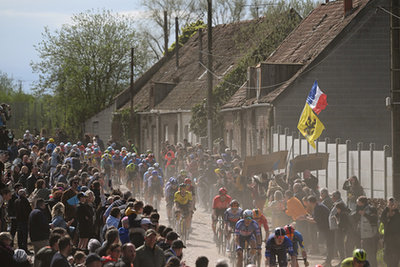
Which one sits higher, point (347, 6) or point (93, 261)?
point (347, 6)

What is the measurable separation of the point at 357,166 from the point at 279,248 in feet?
29.8

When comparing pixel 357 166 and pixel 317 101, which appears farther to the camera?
pixel 317 101

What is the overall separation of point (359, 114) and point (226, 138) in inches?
450

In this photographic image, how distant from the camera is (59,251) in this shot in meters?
10.7

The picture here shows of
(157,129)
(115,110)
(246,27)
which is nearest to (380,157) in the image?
(246,27)

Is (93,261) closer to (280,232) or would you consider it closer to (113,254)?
(113,254)

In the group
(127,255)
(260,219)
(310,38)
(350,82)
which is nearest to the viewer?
(127,255)

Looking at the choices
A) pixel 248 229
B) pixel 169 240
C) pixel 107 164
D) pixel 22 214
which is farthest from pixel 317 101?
pixel 107 164

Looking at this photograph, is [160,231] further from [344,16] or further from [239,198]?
[344,16]

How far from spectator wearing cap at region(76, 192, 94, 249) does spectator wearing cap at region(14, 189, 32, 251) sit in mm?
1402

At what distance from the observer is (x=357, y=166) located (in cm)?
2311

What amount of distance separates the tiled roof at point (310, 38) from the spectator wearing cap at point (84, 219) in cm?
1782

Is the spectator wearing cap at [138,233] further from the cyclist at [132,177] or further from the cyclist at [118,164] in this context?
the cyclist at [118,164]

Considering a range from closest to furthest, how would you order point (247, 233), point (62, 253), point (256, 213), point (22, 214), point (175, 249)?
1. point (62, 253)
2. point (175, 249)
3. point (247, 233)
4. point (22, 214)
5. point (256, 213)
